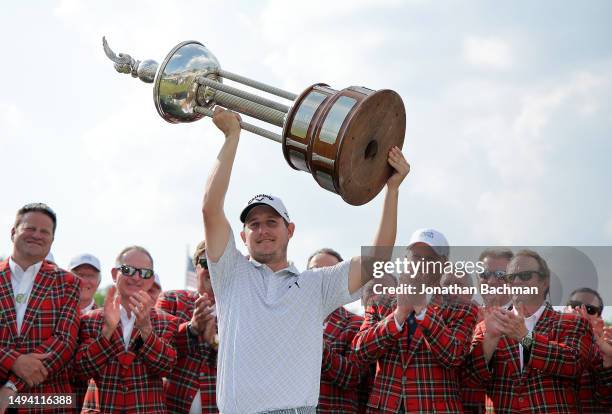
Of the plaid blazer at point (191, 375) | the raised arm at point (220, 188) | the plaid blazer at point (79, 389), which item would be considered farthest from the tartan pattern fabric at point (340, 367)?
the raised arm at point (220, 188)

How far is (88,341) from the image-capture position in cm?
716

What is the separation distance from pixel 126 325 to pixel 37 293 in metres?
0.89

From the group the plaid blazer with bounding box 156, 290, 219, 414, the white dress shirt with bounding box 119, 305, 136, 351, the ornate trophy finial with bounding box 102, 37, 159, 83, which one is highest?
the ornate trophy finial with bounding box 102, 37, 159, 83

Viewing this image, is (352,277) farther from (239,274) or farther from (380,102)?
(380,102)

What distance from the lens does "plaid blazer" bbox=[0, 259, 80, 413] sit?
271 inches

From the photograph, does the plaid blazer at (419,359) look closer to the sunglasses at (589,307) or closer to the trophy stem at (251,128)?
the sunglasses at (589,307)

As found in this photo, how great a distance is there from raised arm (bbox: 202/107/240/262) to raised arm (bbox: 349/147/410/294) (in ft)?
2.99

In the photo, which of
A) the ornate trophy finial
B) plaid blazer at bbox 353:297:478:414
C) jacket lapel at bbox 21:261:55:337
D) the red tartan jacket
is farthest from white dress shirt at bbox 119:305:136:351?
the red tartan jacket

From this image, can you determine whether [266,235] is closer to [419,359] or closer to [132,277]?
[419,359]

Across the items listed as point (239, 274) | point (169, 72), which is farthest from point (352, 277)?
point (169, 72)

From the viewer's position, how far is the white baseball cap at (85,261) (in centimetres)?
938

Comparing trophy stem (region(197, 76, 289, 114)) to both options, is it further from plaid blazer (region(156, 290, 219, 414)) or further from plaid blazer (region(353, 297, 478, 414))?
plaid blazer (region(156, 290, 219, 414))

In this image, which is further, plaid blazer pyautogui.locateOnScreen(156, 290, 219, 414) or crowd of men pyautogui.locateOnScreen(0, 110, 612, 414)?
plaid blazer pyautogui.locateOnScreen(156, 290, 219, 414)

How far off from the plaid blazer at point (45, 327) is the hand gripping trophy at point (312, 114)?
273cm
